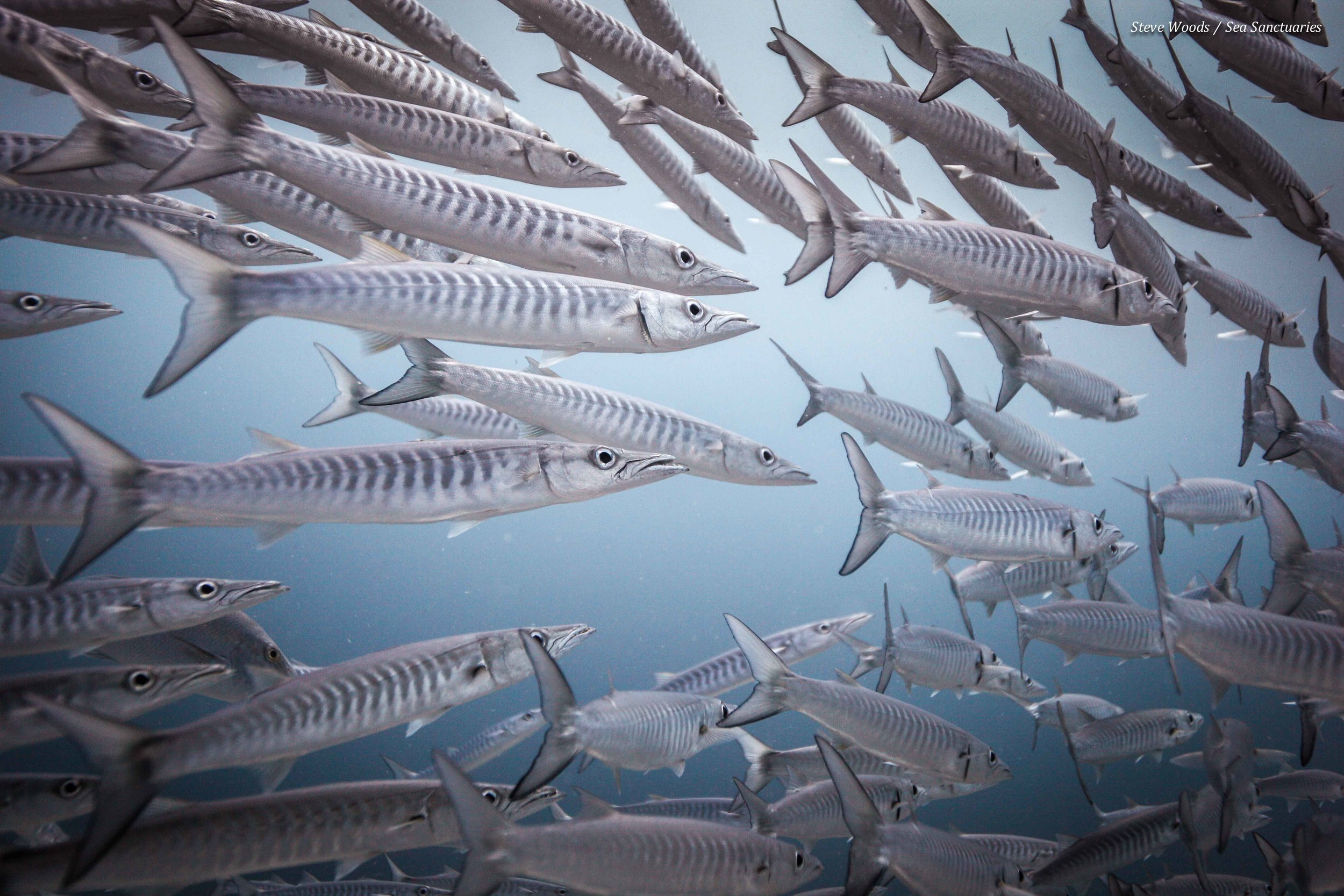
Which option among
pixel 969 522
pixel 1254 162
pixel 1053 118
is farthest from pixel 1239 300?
pixel 969 522

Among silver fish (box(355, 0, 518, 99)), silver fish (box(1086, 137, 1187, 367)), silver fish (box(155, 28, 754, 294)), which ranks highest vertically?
silver fish (box(355, 0, 518, 99))

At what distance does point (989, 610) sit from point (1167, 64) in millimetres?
9886

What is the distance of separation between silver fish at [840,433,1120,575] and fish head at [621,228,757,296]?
1.03m

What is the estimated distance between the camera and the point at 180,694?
2625 mm

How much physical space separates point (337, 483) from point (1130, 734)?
18.9ft

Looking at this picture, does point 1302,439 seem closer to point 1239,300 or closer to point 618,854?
point 1239,300

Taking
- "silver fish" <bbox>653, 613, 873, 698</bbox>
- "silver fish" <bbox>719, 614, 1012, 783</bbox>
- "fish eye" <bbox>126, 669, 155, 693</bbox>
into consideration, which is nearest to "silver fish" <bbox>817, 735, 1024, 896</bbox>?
"silver fish" <bbox>719, 614, 1012, 783</bbox>

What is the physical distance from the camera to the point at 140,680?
254 centimetres

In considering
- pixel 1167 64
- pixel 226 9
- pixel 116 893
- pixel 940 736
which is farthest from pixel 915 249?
pixel 116 893

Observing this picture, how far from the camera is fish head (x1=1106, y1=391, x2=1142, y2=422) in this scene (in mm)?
4492

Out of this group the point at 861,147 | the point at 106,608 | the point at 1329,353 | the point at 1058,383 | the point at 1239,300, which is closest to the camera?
the point at 106,608

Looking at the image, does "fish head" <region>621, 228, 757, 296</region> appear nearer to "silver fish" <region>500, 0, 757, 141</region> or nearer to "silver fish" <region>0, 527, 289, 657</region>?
"silver fish" <region>500, 0, 757, 141</region>

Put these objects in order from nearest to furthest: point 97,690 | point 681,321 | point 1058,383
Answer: point 97,690 < point 681,321 < point 1058,383

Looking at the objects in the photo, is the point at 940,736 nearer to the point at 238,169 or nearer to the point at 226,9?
the point at 238,169
